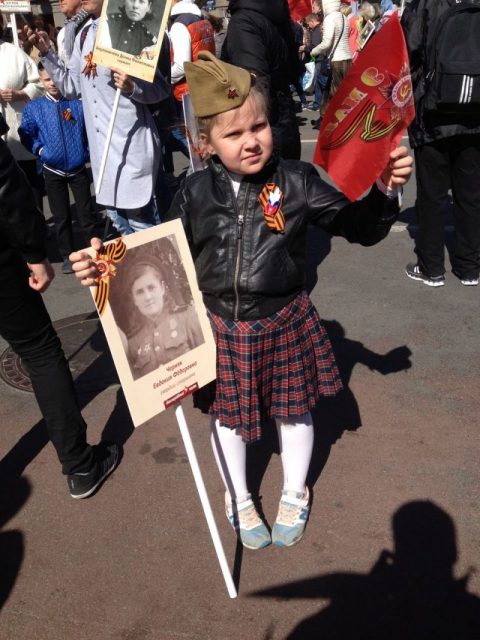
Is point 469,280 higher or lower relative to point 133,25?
lower

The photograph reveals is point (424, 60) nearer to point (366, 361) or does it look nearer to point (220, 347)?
point (366, 361)

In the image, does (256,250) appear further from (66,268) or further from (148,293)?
(66,268)

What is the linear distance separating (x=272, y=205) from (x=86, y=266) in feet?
2.09

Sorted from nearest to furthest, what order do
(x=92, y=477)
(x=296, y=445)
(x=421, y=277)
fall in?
(x=296, y=445), (x=92, y=477), (x=421, y=277)

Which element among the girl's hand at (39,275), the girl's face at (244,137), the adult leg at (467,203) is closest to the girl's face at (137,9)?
the girl's hand at (39,275)

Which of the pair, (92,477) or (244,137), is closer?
(244,137)

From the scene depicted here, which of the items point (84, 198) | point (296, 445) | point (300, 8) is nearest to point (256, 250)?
point (296, 445)

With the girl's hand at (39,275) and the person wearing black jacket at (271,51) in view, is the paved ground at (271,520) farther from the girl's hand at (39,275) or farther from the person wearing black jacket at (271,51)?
the person wearing black jacket at (271,51)

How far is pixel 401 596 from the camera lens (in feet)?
7.08

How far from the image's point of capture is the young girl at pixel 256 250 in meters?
1.83

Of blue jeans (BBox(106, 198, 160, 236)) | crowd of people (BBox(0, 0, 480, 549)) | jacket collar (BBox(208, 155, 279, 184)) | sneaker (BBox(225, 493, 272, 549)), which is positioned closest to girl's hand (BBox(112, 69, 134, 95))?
crowd of people (BBox(0, 0, 480, 549))

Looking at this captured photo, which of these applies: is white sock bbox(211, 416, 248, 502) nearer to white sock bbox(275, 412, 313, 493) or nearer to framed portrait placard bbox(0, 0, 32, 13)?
white sock bbox(275, 412, 313, 493)

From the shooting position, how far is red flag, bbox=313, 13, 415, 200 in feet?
5.47

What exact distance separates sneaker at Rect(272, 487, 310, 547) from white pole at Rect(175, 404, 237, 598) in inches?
→ 11.7
